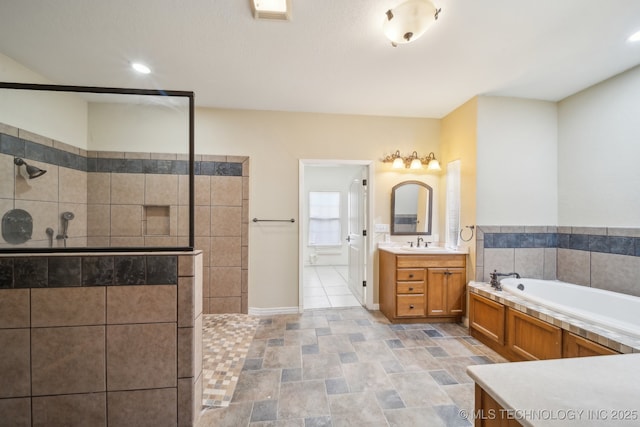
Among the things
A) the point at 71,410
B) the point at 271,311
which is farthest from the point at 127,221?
the point at 271,311

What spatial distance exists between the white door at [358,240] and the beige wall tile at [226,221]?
5.59 feet

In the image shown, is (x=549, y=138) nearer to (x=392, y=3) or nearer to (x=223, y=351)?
(x=392, y=3)

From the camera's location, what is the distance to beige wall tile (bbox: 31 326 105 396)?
1.38 metres

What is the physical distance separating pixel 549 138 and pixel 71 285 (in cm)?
448

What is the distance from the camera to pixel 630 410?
23.9 inches

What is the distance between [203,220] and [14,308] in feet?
6.20

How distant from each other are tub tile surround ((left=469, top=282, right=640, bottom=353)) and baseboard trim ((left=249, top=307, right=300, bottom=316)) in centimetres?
219

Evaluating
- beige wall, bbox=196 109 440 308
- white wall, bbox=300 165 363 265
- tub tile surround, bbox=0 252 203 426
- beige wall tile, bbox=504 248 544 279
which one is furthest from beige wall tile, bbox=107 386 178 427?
white wall, bbox=300 165 363 265

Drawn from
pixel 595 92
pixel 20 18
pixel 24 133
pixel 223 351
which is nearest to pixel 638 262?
pixel 595 92

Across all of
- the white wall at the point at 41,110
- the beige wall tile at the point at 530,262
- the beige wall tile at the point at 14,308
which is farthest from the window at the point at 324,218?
the beige wall tile at the point at 14,308

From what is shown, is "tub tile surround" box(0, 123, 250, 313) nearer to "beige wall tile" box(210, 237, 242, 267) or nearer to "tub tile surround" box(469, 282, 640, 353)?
"beige wall tile" box(210, 237, 242, 267)

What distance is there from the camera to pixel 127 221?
1938 millimetres

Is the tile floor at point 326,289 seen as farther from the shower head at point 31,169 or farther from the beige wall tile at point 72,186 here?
the shower head at point 31,169

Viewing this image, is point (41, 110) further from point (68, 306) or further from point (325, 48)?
point (325, 48)
